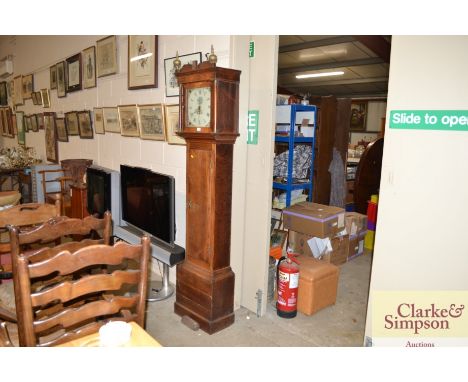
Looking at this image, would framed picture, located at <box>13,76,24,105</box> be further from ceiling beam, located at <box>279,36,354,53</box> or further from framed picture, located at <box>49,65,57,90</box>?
ceiling beam, located at <box>279,36,354,53</box>

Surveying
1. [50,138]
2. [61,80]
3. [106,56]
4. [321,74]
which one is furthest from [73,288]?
[321,74]

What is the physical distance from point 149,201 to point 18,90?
5535 mm

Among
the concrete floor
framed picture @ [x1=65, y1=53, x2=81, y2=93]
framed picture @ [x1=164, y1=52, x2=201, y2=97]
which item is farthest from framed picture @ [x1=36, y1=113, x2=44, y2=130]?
the concrete floor

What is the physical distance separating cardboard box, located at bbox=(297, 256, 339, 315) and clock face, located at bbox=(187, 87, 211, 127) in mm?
1421

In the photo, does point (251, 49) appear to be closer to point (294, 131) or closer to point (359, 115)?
point (294, 131)

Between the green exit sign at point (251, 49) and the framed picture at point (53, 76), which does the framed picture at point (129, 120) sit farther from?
the framed picture at point (53, 76)

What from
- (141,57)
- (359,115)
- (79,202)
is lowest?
(79,202)

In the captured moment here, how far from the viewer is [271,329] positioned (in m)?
2.71

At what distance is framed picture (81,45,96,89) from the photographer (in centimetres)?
437

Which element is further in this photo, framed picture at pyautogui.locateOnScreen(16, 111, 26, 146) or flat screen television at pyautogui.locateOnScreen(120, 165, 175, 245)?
framed picture at pyautogui.locateOnScreen(16, 111, 26, 146)

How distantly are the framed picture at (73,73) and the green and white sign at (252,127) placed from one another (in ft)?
9.82

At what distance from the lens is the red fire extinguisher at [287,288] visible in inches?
111
